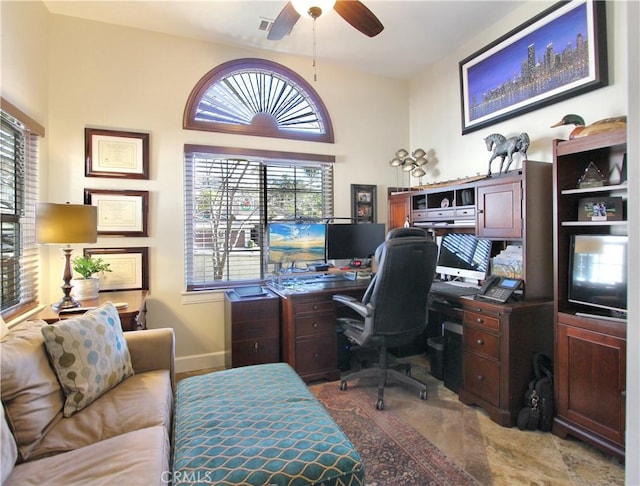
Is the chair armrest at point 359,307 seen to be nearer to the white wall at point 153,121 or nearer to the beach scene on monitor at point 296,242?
the beach scene on monitor at point 296,242

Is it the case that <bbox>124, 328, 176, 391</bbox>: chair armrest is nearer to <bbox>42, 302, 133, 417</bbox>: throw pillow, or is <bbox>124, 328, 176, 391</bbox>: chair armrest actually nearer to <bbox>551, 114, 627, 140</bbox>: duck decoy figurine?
<bbox>42, 302, 133, 417</bbox>: throw pillow

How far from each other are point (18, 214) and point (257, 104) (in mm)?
2179

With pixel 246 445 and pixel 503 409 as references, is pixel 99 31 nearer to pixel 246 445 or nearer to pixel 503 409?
pixel 246 445

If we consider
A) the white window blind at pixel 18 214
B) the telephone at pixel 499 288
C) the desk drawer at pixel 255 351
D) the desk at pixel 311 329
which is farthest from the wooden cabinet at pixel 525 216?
the white window blind at pixel 18 214

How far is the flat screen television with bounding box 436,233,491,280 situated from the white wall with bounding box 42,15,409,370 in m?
1.72

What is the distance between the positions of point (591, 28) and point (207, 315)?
366cm

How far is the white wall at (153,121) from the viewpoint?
276cm

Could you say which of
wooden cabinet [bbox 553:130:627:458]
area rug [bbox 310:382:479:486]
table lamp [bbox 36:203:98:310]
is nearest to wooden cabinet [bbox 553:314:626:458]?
wooden cabinet [bbox 553:130:627:458]

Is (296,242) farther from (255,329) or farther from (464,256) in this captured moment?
(464,256)

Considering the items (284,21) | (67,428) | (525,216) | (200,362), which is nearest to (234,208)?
(200,362)

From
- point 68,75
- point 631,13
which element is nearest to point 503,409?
point 631,13

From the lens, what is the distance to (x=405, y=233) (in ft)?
8.18

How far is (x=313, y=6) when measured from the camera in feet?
6.23

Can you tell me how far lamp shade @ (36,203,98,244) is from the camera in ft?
6.95
